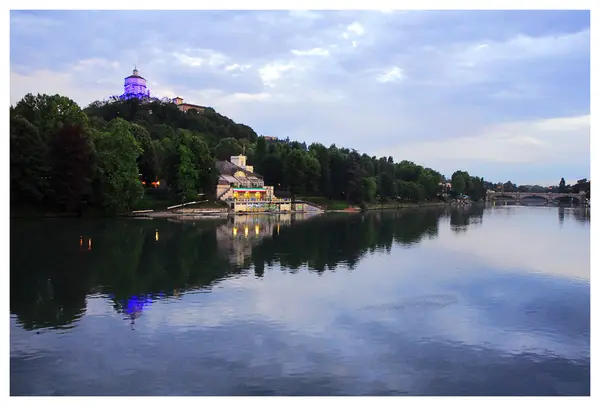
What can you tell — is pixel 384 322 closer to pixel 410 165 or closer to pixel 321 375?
pixel 321 375

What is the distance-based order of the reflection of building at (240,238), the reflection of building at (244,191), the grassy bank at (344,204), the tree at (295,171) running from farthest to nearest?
1. the grassy bank at (344,204)
2. the tree at (295,171)
3. the reflection of building at (244,191)
4. the reflection of building at (240,238)

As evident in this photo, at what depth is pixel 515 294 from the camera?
20500 mm

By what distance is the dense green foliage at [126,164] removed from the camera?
1904 inches

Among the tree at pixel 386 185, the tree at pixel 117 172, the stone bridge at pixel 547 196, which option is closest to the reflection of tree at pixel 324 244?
the tree at pixel 117 172

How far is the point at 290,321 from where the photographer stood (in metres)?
15.7

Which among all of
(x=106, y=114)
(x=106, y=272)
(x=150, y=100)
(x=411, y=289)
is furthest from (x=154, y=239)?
→ (x=150, y=100)

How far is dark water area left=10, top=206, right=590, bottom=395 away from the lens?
1117cm

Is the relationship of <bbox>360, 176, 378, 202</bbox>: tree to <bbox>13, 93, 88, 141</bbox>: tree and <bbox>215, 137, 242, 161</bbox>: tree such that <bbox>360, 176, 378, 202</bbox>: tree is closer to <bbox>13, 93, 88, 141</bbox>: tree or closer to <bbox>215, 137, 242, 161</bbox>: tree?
<bbox>215, 137, 242, 161</bbox>: tree

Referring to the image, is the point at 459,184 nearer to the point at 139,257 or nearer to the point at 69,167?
the point at 69,167

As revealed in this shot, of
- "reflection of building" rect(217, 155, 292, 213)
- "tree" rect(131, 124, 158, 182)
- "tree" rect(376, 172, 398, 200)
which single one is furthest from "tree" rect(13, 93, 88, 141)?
"tree" rect(376, 172, 398, 200)

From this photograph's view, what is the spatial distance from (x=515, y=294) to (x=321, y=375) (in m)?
12.6

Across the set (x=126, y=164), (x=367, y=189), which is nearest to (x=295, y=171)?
(x=367, y=189)

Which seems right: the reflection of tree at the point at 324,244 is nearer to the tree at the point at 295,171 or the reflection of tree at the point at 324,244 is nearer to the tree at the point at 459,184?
the tree at the point at 295,171

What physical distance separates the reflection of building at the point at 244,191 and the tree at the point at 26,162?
26.1 m
